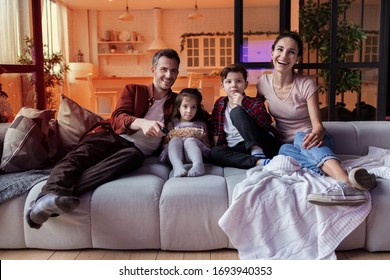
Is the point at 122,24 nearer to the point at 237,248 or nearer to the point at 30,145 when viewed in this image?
the point at 30,145

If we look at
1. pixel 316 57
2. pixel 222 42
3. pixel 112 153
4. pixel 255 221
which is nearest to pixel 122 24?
pixel 222 42

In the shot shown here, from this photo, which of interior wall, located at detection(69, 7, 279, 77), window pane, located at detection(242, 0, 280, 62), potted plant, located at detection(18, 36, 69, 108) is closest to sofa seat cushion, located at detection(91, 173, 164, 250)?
window pane, located at detection(242, 0, 280, 62)

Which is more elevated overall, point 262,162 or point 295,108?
point 295,108

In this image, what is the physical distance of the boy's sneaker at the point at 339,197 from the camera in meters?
1.69

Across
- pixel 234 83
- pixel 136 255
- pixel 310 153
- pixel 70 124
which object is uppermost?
pixel 234 83

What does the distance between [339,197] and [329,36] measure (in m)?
1.71

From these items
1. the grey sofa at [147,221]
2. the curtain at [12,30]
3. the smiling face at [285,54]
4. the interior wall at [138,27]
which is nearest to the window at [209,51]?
the interior wall at [138,27]

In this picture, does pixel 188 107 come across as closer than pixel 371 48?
Yes

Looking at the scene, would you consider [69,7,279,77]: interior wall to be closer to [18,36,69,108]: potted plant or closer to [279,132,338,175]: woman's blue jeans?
[18,36,69,108]: potted plant

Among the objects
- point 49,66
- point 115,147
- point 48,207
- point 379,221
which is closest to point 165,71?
point 115,147

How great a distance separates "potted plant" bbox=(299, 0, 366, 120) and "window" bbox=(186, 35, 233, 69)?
578cm

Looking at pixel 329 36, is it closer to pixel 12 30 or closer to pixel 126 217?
pixel 126 217

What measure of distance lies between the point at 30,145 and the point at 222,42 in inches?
280

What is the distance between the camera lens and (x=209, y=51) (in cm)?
890
